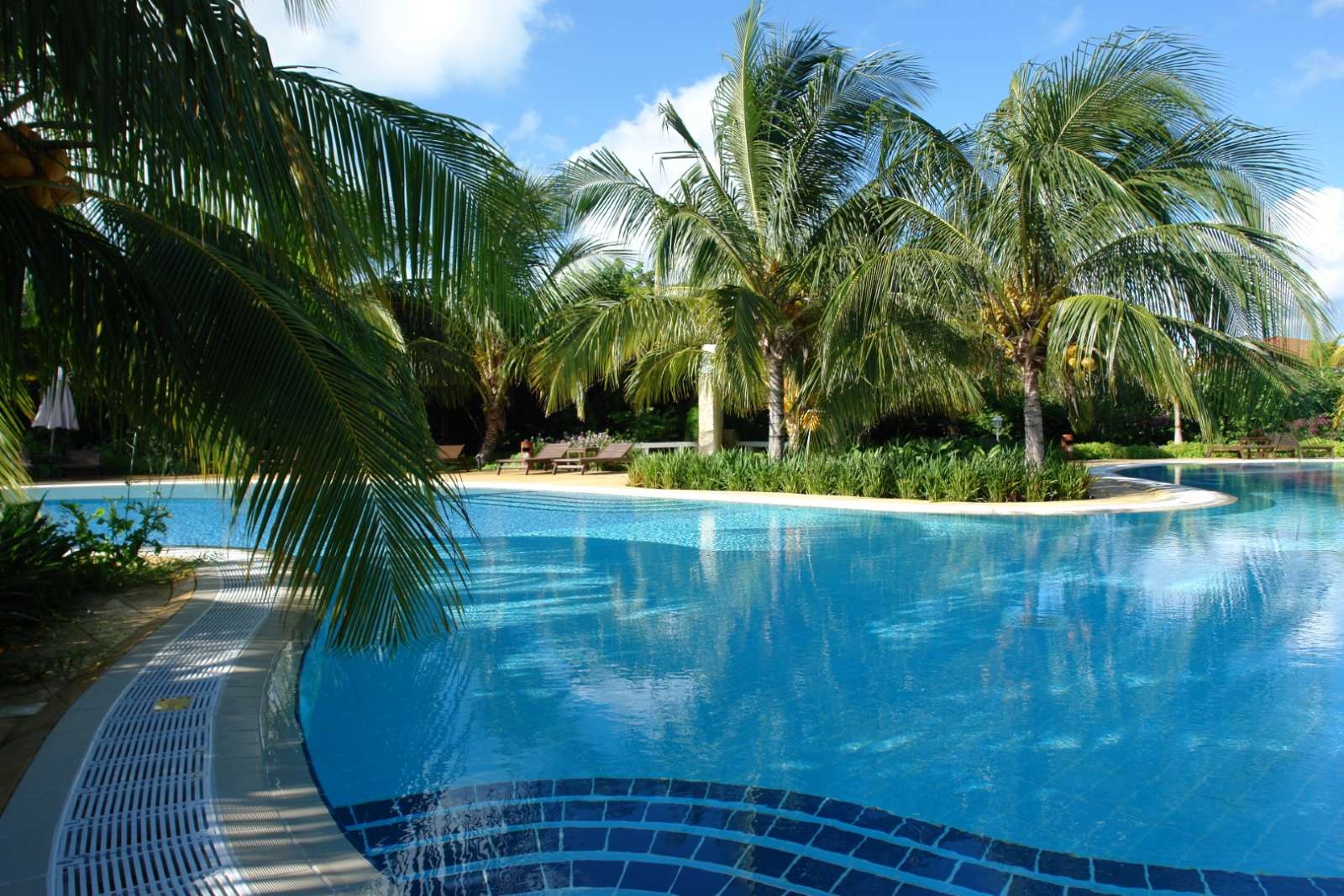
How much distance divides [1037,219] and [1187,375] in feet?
9.58

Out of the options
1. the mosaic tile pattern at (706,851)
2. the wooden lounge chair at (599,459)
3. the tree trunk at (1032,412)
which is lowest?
the mosaic tile pattern at (706,851)

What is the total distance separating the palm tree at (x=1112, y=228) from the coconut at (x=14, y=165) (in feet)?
33.4

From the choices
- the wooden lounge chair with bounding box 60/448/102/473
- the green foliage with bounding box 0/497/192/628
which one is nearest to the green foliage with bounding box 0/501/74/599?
the green foliage with bounding box 0/497/192/628

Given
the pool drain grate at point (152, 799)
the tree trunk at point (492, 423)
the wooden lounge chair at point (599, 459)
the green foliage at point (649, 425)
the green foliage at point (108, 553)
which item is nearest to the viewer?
the pool drain grate at point (152, 799)

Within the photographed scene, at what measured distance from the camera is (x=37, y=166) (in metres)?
3.32

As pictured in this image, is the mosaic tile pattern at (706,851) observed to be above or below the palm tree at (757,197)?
below

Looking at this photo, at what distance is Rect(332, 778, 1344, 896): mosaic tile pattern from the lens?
289 cm

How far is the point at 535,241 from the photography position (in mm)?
4465

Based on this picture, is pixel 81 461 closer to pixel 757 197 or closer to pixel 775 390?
pixel 775 390

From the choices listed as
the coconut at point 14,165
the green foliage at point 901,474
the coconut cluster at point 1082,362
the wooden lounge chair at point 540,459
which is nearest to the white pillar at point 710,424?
the wooden lounge chair at point 540,459

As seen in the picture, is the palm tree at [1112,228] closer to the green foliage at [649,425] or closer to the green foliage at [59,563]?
the green foliage at [59,563]

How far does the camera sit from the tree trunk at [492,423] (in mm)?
22500

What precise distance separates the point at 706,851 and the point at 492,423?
2018cm

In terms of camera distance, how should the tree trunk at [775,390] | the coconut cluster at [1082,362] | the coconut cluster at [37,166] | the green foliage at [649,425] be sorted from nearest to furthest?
1. the coconut cluster at [37,166]
2. the coconut cluster at [1082,362]
3. the tree trunk at [775,390]
4. the green foliage at [649,425]
